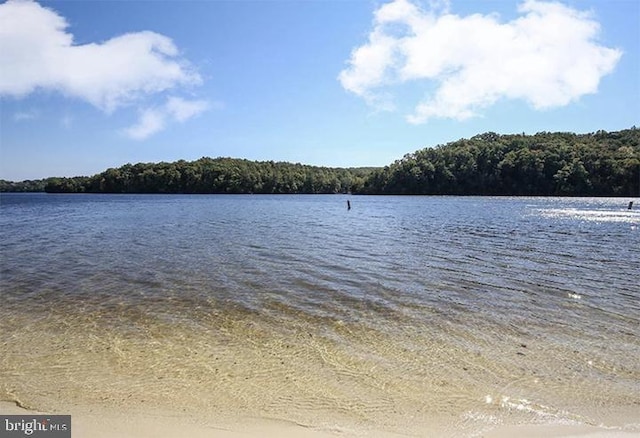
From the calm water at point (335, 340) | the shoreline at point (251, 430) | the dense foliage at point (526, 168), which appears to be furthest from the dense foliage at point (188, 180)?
the shoreline at point (251, 430)

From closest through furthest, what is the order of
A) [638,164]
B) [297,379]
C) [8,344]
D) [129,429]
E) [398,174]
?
1. [129,429]
2. [297,379]
3. [8,344]
4. [638,164]
5. [398,174]

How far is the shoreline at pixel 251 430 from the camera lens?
468 centimetres

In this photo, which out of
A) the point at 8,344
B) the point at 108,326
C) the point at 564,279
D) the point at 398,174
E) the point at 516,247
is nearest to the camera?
Answer: the point at 8,344

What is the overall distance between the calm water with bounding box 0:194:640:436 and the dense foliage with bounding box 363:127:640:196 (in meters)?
125

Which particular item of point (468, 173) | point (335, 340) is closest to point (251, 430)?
point (335, 340)

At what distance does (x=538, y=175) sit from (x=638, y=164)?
2546 cm

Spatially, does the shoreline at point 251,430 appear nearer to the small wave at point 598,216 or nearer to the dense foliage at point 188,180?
the small wave at point 598,216

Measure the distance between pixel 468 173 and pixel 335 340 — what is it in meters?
145

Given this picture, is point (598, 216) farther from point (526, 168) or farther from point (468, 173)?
point (468, 173)

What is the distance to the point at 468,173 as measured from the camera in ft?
468

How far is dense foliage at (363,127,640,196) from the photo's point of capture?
12088 cm

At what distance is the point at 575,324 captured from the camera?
29.7ft

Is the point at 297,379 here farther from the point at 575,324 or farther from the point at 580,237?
the point at 580,237

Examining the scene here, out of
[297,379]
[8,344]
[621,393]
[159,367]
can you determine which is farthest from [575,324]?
[8,344]
